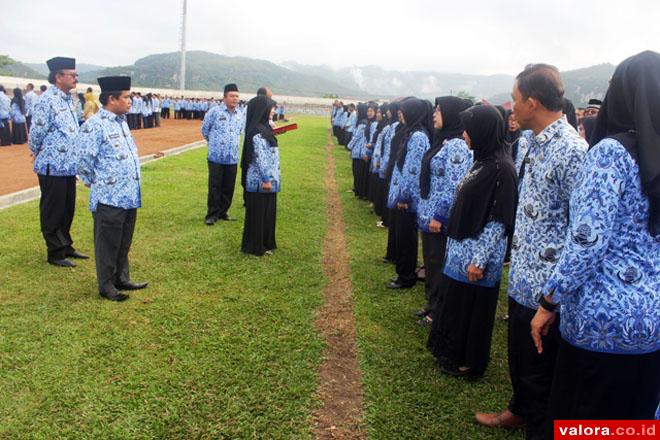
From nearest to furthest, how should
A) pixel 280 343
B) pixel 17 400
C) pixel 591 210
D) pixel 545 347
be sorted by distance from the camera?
pixel 591 210 < pixel 545 347 < pixel 17 400 < pixel 280 343

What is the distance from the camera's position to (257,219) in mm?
6379

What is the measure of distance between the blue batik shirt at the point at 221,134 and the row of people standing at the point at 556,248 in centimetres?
442

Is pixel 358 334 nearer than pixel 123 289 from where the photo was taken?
Yes

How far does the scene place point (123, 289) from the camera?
5.08m

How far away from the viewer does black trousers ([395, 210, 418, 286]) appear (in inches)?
213

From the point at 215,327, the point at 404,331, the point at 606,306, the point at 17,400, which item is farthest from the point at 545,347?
the point at 17,400

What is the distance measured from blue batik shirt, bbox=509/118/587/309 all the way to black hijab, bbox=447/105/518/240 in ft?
1.82

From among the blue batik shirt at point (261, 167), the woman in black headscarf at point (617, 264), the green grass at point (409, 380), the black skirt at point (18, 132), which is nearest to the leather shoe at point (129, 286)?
the blue batik shirt at point (261, 167)

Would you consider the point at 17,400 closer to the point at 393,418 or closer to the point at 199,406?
the point at 199,406

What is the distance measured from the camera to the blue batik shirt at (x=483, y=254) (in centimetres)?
332

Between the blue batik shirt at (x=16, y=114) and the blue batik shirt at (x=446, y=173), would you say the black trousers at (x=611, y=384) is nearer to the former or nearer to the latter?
the blue batik shirt at (x=446, y=173)

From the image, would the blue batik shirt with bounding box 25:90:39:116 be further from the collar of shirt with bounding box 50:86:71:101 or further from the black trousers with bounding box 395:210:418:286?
the black trousers with bounding box 395:210:418:286

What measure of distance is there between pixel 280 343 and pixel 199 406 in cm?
101

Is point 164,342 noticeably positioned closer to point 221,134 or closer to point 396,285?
point 396,285
